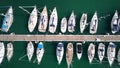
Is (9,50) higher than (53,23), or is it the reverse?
(53,23)

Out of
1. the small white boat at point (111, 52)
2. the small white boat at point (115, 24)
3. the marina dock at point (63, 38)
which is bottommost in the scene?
the small white boat at point (111, 52)

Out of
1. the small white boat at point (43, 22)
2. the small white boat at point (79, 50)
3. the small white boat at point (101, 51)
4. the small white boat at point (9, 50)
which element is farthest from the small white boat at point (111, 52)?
the small white boat at point (9, 50)

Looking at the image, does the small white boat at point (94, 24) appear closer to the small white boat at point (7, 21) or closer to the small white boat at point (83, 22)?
the small white boat at point (83, 22)

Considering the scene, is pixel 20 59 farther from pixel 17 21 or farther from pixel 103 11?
pixel 103 11

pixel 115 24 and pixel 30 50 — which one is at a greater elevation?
pixel 115 24

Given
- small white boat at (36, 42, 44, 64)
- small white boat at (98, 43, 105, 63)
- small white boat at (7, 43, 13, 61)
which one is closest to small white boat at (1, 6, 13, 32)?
small white boat at (7, 43, 13, 61)

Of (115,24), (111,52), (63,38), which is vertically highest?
(115,24)

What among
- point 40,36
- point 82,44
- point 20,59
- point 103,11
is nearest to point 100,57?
point 82,44

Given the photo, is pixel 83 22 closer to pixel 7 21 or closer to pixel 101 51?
pixel 101 51

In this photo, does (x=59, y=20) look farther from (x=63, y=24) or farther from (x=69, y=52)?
(x=69, y=52)

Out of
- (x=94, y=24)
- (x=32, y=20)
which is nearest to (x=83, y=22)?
(x=94, y=24)

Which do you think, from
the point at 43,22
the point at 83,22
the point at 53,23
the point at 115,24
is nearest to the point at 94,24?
the point at 83,22
